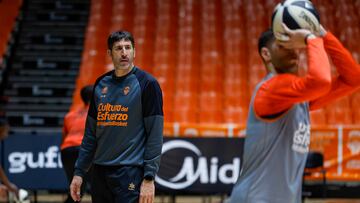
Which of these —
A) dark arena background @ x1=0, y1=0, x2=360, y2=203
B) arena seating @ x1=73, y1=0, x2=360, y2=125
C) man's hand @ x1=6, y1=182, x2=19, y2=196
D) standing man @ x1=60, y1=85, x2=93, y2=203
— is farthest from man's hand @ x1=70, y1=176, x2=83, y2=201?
arena seating @ x1=73, y1=0, x2=360, y2=125

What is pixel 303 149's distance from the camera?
294 centimetres

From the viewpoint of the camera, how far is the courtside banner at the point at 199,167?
8.27 metres

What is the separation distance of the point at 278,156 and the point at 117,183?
1350 mm

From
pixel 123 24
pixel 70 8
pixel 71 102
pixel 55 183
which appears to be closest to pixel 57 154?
pixel 55 183

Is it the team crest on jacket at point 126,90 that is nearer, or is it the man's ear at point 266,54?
the man's ear at point 266,54

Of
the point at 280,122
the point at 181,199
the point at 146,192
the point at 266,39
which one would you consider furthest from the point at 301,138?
the point at 181,199

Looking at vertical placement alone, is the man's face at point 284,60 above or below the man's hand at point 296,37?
below

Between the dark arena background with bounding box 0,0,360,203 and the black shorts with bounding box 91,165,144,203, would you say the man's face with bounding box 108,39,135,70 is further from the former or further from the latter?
the dark arena background with bounding box 0,0,360,203

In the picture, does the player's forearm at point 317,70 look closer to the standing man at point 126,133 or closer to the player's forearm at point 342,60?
the player's forearm at point 342,60

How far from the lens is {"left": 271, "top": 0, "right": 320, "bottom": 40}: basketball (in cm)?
285

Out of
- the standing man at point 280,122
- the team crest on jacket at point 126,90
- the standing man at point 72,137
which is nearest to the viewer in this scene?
the standing man at point 280,122

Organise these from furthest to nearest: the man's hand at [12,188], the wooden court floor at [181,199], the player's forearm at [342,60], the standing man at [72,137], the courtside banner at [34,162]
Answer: the wooden court floor at [181,199] < the courtside banner at [34,162] < the man's hand at [12,188] < the standing man at [72,137] < the player's forearm at [342,60]

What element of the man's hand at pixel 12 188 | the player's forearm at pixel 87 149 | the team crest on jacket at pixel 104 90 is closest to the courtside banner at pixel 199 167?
the man's hand at pixel 12 188

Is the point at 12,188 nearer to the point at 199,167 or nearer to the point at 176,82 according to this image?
the point at 199,167
